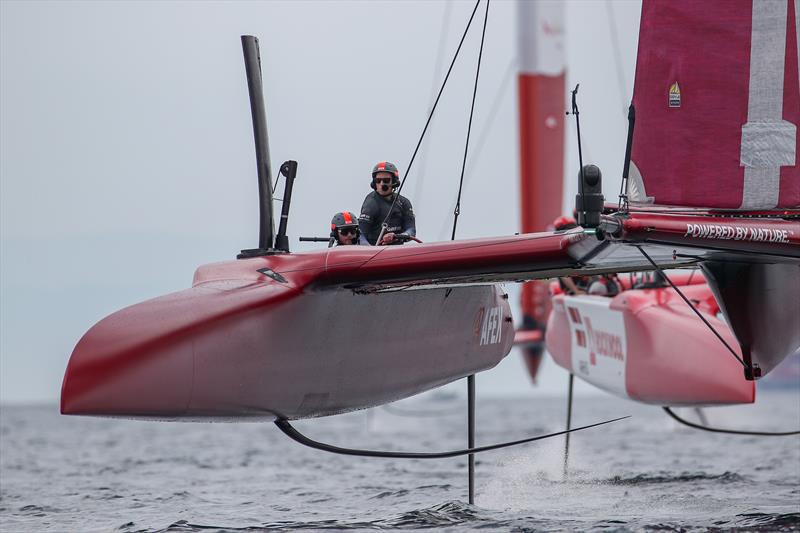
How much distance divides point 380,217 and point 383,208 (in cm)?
5

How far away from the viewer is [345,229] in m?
6.59

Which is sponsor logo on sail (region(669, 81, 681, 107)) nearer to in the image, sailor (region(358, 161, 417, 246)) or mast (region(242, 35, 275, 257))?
sailor (region(358, 161, 417, 246))

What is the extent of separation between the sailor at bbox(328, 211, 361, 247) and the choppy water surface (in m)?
1.36

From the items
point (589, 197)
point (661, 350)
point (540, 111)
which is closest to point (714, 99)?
point (589, 197)

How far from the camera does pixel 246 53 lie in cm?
578

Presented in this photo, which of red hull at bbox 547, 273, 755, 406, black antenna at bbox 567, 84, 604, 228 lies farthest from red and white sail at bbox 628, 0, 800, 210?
red hull at bbox 547, 273, 755, 406

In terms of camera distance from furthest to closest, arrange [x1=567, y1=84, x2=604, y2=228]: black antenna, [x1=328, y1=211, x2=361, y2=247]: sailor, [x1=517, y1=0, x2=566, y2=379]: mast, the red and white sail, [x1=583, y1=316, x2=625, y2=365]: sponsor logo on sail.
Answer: [x1=517, y1=0, x2=566, y2=379]: mast < [x1=583, y1=316, x2=625, y2=365]: sponsor logo on sail < [x1=328, y1=211, x2=361, y2=247]: sailor < the red and white sail < [x1=567, y1=84, x2=604, y2=228]: black antenna

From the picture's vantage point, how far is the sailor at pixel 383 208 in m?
7.01

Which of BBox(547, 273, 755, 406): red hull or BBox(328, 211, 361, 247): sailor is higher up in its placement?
BBox(328, 211, 361, 247): sailor

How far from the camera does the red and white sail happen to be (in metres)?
5.89

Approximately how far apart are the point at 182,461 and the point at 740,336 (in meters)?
8.15

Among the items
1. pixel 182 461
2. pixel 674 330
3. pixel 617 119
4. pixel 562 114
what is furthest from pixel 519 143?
pixel 617 119

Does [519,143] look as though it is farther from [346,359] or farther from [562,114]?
[346,359]

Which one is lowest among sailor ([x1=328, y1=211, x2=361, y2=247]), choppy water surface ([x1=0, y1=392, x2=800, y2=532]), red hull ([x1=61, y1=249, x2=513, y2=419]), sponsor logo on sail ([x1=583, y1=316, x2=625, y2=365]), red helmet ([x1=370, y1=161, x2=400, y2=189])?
choppy water surface ([x1=0, y1=392, x2=800, y2=532])
